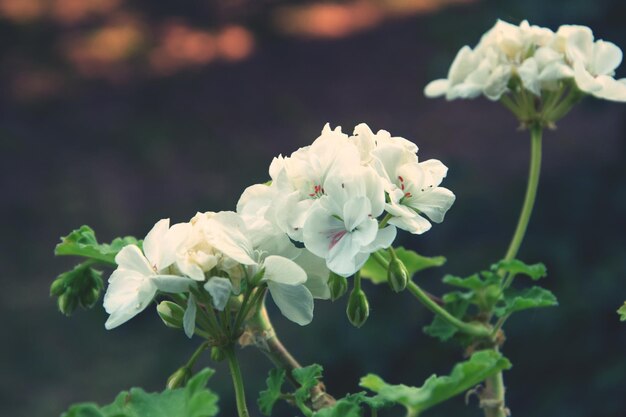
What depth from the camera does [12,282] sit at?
294 cm

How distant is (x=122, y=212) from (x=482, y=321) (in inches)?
84.4

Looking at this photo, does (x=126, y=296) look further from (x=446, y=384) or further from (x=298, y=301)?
(x=446, y=384)

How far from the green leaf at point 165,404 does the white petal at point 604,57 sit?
0.55 m

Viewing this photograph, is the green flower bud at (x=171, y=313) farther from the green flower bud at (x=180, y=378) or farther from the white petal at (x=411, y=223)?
the white petal at (x=411, y=223)

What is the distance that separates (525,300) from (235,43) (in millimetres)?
2463

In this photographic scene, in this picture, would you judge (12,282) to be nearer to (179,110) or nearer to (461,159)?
(179,110)

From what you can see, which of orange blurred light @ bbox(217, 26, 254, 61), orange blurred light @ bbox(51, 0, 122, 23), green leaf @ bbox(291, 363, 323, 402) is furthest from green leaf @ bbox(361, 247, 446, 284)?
orange blurred light @ bbox(51, 0, 122, 23)

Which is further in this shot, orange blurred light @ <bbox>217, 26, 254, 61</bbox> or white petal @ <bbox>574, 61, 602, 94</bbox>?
orange blurred light @ <bbox>217, 26, 254, 61</bbox>

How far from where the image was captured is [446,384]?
0.62 m

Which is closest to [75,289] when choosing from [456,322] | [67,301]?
[67,301]

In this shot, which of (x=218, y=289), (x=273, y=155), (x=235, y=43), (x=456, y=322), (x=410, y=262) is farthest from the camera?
(x=235, y=43)

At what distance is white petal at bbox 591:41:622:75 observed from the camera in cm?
96

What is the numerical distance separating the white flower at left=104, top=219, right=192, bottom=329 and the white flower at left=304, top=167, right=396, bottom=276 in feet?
0.29

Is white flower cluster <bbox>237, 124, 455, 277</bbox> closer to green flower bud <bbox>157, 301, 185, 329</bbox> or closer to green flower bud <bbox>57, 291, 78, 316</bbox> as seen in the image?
green flower bud <bbox>157, 301, 185, 329</bbox>
